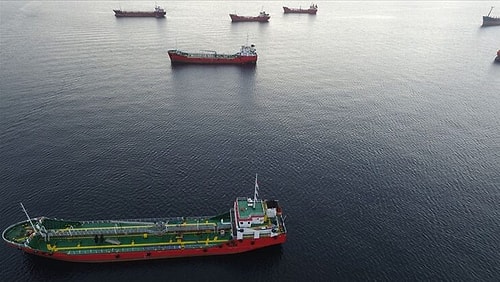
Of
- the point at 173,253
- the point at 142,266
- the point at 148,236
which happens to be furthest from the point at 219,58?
Answer: the point at 142,266

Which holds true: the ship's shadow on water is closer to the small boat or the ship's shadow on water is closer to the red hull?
the red hull

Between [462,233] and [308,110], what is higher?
[308,110]

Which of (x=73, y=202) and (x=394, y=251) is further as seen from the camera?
(x=73, y=202)

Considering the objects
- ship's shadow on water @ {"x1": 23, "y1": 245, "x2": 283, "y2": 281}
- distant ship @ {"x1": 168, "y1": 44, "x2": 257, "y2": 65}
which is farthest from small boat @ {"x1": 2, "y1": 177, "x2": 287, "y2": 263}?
distant ship @ {"x1": 168, "y1": 44, "x2": 257, "y2": 65}

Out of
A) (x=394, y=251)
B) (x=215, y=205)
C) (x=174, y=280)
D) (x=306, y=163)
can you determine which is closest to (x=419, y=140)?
(x=306, y=163)

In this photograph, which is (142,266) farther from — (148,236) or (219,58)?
(219,58)

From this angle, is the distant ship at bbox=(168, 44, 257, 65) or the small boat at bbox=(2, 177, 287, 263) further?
the distant ship at bbox=(168, 44, 257, 65)

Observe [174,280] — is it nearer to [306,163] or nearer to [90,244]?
[90,244]

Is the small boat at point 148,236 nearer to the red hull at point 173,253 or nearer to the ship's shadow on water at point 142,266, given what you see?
the red hull at point 173,253
